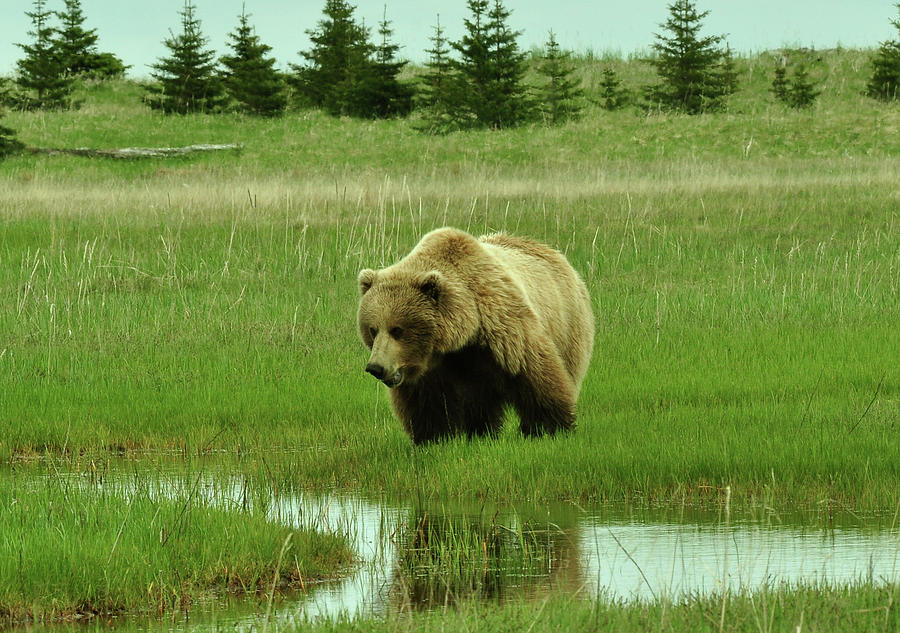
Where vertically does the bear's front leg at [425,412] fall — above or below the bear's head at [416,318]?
below

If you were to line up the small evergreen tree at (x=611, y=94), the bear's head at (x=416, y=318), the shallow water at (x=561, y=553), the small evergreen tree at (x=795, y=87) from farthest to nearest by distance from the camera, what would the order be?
the small evergreen tree at (x=611, y=94) < the small evergreen tree at (x=795, y=87) < the bear's head at (x=416, y=318) < the shallow water at (x=561, y=553)

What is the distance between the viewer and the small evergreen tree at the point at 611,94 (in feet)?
135

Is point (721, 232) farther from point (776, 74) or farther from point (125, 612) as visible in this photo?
point (776, 74)

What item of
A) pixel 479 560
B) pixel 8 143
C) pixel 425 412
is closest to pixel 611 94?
pixel 8 143

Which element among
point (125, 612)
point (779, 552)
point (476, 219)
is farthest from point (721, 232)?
point (125, 612)

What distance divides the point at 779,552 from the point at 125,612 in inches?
116

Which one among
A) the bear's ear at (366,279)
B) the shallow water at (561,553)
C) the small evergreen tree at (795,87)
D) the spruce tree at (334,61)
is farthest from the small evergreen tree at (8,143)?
the shallow water at (561,553)

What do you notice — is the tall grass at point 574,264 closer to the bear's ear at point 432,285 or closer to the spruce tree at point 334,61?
the bear's ear at point 432,285

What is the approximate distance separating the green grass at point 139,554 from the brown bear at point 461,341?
1.48 metres

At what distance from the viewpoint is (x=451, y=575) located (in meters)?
5.59

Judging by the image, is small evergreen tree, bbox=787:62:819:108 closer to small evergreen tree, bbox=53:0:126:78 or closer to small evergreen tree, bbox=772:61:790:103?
small evergreen tree, bbox=772:61:790:103

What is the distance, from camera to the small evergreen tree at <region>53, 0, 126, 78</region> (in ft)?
157

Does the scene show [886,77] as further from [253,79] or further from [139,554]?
[139,554]

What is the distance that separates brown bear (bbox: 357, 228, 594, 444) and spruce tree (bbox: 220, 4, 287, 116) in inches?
1387
